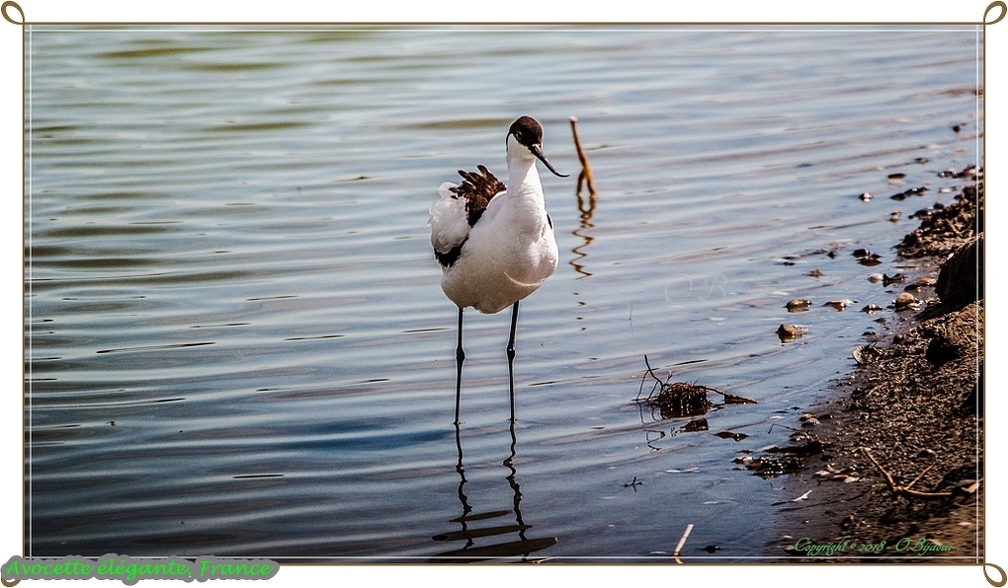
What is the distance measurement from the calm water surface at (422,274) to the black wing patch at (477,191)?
0.64 m

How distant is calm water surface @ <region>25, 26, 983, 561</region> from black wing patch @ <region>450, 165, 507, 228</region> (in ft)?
2.09

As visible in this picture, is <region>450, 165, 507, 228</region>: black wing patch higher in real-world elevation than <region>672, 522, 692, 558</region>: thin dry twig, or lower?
higher

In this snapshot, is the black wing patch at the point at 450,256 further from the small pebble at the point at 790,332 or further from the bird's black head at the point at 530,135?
the small pebble at the point at 790,332

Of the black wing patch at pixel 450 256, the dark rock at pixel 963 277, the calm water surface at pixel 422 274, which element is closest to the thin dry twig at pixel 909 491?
the calm water surface at pixel 422 274

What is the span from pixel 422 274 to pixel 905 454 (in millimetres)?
3572

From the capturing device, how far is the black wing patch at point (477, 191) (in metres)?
5.79

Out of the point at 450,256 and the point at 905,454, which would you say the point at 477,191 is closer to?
the point at 450,256

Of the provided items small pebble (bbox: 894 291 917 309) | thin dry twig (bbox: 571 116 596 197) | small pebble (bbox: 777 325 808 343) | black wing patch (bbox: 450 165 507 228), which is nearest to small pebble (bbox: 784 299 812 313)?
small pebble (bbox: 777 325 808 343)

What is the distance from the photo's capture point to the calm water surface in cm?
495

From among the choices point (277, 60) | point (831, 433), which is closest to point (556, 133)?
point (277, 60)

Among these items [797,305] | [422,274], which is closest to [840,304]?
[797,305]

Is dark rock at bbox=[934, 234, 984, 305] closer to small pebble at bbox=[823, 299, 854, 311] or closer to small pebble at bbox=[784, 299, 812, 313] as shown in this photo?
small pebble at bbox=[823, 299, 854, 311]

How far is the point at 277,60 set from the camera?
6809mm

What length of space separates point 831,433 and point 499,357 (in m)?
2.07
